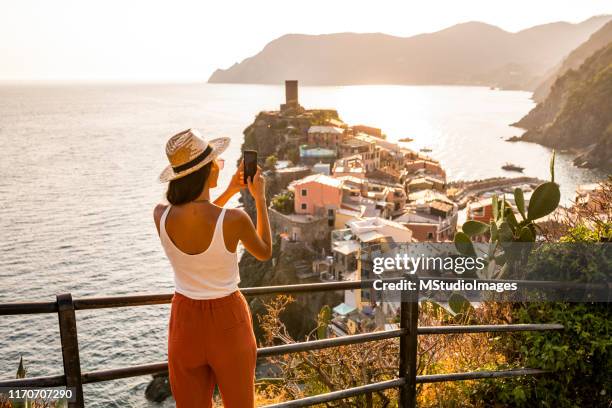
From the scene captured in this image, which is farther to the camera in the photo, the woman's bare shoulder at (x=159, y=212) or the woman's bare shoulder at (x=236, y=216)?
the woman's bare shoulder at (x=159, y=212)

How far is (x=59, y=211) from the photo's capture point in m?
44.6

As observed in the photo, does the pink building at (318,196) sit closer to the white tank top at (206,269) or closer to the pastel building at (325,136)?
the pastel building at (325,136)

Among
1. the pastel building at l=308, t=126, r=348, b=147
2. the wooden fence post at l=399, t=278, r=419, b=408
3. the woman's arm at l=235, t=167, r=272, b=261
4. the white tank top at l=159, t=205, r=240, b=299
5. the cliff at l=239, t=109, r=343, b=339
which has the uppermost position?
the woman's arm at l=235, t=167, r=272, b=261

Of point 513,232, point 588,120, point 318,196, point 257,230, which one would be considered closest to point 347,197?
point 318,196

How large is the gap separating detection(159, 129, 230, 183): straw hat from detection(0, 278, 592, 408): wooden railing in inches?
26.6

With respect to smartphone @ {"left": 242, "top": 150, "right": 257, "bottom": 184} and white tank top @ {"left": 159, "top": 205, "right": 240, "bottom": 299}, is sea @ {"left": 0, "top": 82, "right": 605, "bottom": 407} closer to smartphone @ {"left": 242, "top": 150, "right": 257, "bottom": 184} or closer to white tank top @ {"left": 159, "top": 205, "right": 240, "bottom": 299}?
smartphone @ {"left": 242, "top": 150, "right": 257, "bottom": 184}

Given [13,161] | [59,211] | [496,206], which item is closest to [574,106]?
[59,211]

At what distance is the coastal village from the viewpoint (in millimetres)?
28188

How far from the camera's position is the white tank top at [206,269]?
213cm

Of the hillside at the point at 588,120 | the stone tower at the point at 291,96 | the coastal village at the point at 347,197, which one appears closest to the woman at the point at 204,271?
the coastal village at the point at 347,197

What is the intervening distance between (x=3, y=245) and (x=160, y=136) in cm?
6038

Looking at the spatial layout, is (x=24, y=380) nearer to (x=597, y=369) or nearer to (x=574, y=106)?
(x=597, y=369)

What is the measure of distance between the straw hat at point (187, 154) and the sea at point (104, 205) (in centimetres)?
424

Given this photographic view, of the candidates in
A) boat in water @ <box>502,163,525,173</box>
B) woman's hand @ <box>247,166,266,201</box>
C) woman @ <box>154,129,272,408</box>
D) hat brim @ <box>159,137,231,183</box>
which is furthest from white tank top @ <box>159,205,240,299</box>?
boat in water @ <box>502,163,525,173</box>
